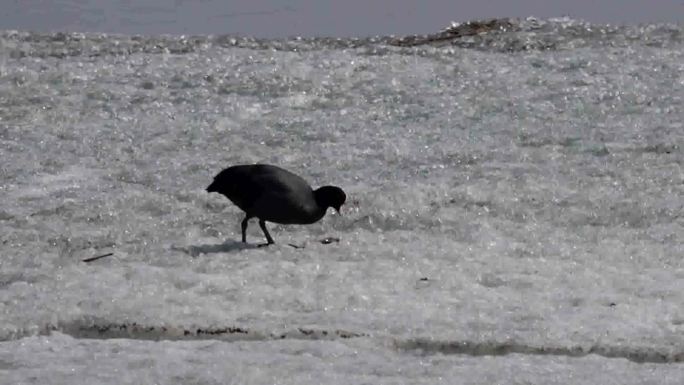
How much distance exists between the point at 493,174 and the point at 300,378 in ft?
19.4

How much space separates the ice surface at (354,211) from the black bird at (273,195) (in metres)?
0.29

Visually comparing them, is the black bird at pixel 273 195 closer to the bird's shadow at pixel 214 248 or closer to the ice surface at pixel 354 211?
the bird's shadow at pixel 214 248

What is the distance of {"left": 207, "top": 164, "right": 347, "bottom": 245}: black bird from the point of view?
9.09 metres

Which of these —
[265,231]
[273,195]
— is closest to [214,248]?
[265,231]

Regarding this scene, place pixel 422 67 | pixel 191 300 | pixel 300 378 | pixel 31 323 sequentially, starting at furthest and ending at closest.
→ 1. pixel 422 67
2. pixel 191 300
3. pixel 31 323
4. pixel 300 378

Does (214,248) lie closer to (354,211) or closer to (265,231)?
(265,231)

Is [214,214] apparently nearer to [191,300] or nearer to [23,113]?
[191,300]

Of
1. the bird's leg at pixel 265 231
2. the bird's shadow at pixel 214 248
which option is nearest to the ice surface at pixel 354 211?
the bird's shadow at pixel 214 248

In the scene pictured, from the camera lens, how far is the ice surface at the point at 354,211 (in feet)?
22.0

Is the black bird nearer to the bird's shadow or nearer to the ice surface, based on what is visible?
the bird's shadow

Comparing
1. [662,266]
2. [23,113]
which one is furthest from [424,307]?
[23,113]

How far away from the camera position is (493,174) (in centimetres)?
1173

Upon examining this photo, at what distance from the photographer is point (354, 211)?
412 inches

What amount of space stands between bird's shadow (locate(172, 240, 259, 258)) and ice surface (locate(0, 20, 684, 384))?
0.10 feet
